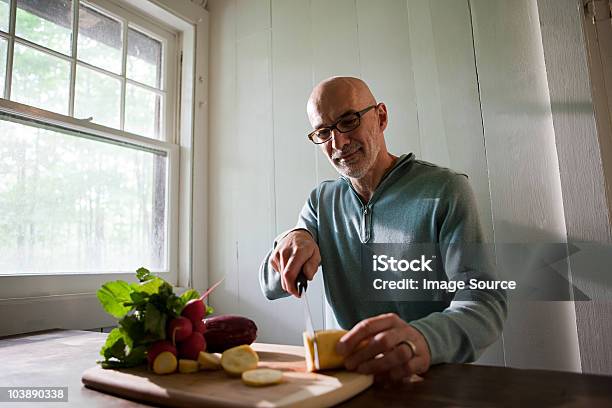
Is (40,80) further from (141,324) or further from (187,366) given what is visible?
(187,366)

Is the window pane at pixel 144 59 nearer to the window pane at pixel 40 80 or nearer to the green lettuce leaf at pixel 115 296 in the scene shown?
the window pane at pixel 40 80

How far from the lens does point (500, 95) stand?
1.31 metres

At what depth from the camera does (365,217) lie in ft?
4.24

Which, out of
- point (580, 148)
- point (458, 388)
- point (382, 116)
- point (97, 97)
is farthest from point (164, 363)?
point (97, 97)

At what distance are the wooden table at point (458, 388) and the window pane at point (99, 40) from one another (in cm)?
129

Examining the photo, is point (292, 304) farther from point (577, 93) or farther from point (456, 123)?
point (577, 93)

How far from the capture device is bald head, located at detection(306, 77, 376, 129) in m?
1.24

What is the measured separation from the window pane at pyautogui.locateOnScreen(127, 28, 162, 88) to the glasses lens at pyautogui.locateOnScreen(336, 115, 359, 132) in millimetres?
1131

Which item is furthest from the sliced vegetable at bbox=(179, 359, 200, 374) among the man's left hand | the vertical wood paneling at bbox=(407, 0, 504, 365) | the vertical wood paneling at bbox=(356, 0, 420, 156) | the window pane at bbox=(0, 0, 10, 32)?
the window pane at bbox=(0, 0, 10, 32)

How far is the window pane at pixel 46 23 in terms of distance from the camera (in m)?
1.56

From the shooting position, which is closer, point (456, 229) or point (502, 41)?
point (456, 229)

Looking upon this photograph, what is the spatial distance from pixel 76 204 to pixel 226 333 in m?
1.08

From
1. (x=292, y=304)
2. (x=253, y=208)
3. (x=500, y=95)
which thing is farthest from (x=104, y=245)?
(x=500, y=95)

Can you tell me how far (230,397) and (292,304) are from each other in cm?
117
